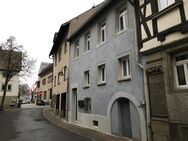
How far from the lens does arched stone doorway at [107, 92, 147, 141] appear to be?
9141mm

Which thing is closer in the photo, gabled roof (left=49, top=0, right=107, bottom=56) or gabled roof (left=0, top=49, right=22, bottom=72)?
gabled roof (left=49, top=0, right=107, bottom=56)

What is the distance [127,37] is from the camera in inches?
419

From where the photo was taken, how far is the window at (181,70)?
24.6 ft

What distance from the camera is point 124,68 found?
1122 cm

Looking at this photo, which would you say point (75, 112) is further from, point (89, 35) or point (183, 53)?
point (183, 53)

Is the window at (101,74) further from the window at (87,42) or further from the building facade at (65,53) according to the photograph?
the building facade at (65,53)

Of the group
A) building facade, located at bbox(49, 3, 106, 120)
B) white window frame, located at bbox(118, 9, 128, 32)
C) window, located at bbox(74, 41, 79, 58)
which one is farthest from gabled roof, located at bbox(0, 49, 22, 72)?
white window frame, located at bbox(118, 9, 128, 32)

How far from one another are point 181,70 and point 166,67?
20.9 inches

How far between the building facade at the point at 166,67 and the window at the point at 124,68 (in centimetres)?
172

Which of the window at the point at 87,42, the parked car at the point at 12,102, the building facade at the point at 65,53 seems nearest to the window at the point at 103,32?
the window at the point at 87,42

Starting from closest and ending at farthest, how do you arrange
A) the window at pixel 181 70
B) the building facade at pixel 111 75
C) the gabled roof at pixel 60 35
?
the window at pixel 181 70, the building facade at pixel 111 75, the gabled roof at pixel 60 35

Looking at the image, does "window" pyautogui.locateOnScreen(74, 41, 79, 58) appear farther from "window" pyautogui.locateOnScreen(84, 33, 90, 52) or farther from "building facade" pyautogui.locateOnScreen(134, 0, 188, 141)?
"building facade" pyautogui.locateOnScreen(134, 0, 188, 141)

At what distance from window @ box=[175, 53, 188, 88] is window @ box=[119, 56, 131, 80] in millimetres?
3067

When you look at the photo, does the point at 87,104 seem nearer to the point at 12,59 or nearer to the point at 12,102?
the point at 12,59
